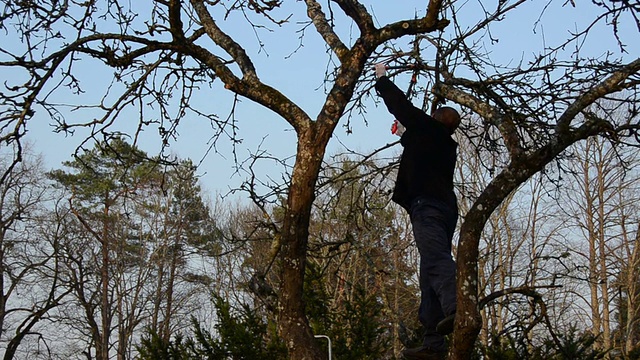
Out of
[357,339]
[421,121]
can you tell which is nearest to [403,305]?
[357,339]

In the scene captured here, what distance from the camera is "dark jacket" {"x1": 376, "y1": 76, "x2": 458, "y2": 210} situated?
13.6 feet

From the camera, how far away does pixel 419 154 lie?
418 centimetres

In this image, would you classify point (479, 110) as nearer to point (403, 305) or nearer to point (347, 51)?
point (347, 51)

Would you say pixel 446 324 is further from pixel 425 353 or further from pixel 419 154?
pixel 419 154

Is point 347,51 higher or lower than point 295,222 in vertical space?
higher

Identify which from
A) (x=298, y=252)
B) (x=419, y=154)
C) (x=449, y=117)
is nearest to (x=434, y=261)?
(x=419, y=154)

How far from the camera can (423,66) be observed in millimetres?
5777

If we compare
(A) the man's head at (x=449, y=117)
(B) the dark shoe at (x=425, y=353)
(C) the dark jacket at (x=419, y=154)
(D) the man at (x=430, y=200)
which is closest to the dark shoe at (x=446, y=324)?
(D) the man at (x=430, y=200)

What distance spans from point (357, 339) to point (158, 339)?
8.79 ft

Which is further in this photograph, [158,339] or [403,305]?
[403,305]

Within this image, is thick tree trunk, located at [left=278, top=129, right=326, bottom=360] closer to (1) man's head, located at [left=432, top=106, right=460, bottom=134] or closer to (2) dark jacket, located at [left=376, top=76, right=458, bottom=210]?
(2) dark jacket, located at [left=376, top=76, right=458, bottom=210]

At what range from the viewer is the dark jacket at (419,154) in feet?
13.6

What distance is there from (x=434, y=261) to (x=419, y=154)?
2.23 ft

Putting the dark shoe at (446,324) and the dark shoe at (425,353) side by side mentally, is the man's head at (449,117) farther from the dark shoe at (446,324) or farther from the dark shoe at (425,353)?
the dark shoe at (425,353)
